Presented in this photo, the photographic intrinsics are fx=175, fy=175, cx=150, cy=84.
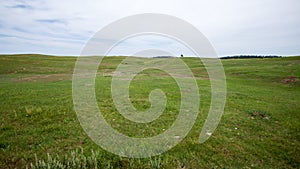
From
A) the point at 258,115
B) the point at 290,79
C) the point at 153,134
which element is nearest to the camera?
the point at 153,134

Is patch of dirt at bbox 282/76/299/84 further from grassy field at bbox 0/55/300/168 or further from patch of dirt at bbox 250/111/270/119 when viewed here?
patch of dirt at bbox 250/111/270/119

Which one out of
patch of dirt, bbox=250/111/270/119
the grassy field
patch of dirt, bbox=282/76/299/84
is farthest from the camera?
patch of dirt, bbox=282/76/299/84

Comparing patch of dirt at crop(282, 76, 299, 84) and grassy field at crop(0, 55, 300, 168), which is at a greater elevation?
patch of dirt at crop(282, 76, 299, 84)

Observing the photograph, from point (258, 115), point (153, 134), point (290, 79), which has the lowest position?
point (153, 134)

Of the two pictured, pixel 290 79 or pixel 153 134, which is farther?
pixel 290 79

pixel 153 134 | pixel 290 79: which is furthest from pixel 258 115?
pixel 290 79

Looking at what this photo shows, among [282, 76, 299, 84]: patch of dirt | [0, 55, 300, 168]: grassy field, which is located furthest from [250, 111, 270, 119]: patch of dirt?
[282, 76, 299, 84]: patch of dirt

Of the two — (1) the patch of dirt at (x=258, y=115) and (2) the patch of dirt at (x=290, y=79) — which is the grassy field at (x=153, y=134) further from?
(2) the patch of dirt at (x=290, y=79)

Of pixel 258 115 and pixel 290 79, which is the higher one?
pixel 290 79

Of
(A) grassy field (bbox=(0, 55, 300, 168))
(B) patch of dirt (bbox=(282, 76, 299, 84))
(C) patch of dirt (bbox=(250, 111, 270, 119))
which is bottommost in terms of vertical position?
(A) grassy field (bbox=(0, 55, 300, 168))

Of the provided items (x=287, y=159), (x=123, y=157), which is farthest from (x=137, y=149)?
Result: (x=287, y=159)

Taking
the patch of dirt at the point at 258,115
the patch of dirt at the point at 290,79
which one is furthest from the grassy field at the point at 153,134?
the patch of dirt at the point at 290,79

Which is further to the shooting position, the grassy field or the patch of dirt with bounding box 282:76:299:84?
the patch of dirt with bounding box 282:76:299:84

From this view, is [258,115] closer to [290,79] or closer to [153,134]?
[153,134]
